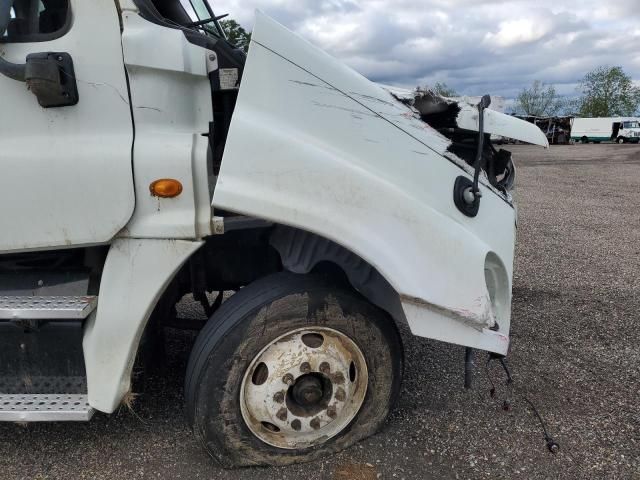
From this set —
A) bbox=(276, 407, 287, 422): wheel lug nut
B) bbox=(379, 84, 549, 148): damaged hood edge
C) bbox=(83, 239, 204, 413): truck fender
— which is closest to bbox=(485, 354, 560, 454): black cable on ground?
bbox=(276, 407, 287, 422): wheel lug nut

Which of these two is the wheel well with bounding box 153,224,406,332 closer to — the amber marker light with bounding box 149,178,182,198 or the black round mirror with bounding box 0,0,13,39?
the amber marker light with bounding box 149,178,182,198

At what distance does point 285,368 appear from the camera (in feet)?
7.85

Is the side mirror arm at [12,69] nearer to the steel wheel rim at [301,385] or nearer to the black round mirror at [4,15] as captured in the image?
the black round mirror at [4,15]

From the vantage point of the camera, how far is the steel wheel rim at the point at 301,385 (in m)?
2.40

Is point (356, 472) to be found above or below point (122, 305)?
below

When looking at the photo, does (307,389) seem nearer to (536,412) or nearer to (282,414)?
(282,414)

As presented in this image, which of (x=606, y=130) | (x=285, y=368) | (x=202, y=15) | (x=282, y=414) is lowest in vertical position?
(x=282, y=414)

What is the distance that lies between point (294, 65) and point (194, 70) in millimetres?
418

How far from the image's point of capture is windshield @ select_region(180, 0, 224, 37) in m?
2.92

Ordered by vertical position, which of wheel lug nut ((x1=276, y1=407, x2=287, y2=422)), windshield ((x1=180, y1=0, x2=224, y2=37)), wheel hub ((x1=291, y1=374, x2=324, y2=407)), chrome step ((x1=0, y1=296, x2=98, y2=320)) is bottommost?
wheel lug nut ((x1=276, y1=407, x2=287, y2=422))

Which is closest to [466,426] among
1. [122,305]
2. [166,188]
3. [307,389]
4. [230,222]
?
[307,389]

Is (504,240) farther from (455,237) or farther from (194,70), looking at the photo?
(194,70)

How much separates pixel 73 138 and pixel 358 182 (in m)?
1.16

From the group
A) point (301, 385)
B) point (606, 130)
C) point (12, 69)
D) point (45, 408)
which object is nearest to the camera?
point (12, 69)
